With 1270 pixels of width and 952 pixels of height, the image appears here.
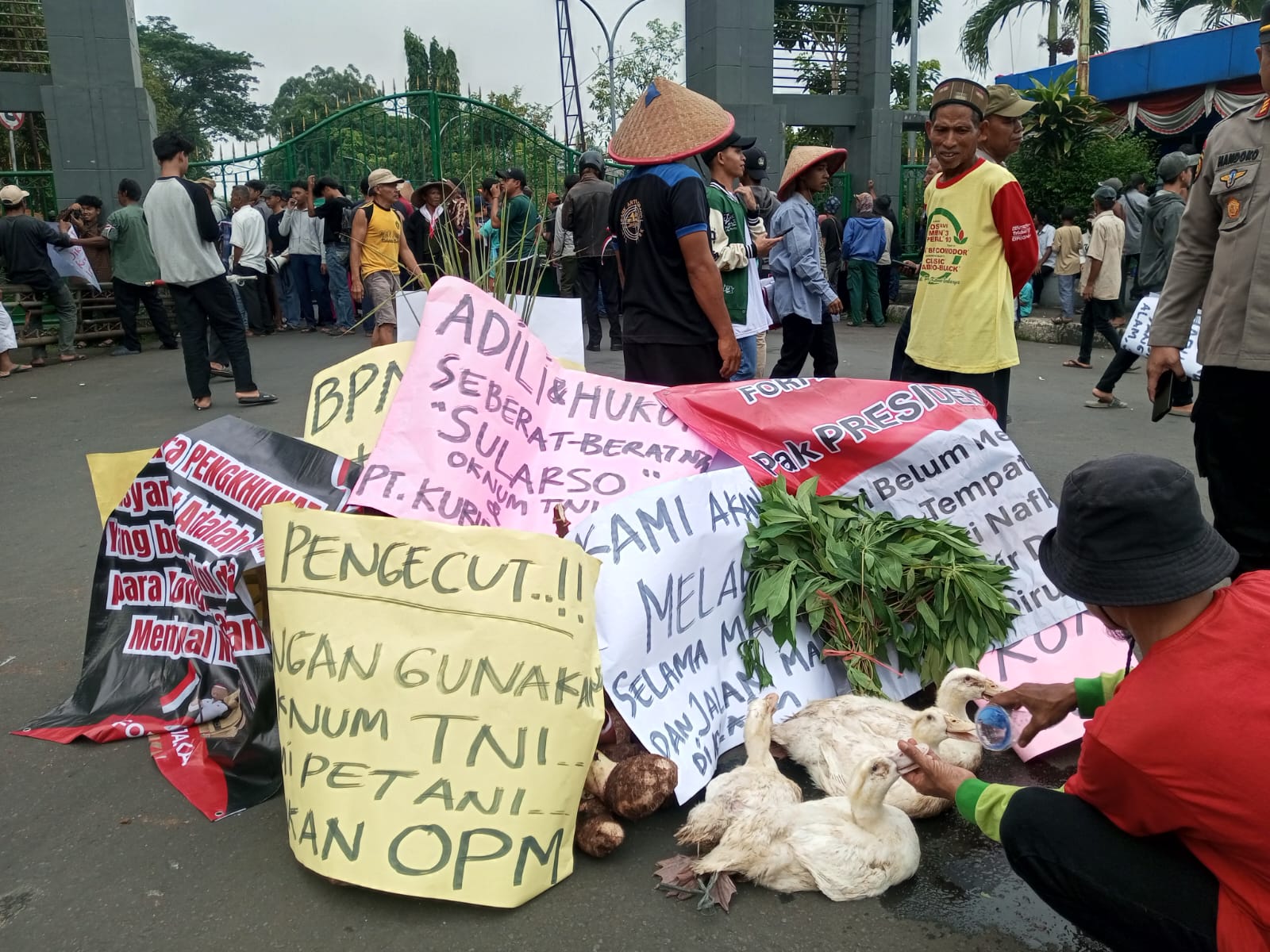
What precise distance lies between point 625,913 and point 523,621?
0.71 metres

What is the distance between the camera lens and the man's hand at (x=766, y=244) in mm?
6160

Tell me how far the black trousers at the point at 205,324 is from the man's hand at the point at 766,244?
4099 mm

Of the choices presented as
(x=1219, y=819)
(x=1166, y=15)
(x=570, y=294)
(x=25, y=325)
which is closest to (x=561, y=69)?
(x=570, y=294)

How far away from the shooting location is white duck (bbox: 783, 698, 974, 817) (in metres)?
2.58

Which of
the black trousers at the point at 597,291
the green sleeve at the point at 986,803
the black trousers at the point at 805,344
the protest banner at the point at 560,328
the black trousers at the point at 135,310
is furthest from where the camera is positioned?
the black trousers at the point at 135,310

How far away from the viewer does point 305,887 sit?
2.38m

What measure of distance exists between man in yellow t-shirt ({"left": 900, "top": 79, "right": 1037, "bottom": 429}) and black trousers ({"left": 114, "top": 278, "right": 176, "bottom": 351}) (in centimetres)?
970

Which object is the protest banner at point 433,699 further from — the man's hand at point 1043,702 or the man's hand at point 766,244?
the man's hand at point 766,244

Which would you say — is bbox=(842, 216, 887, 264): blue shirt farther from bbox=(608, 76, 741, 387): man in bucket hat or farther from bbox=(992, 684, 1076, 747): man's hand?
bbox=(992, 684, 1076, 747): man's hand

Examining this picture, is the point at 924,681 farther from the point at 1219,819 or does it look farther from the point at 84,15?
the point at 84,15

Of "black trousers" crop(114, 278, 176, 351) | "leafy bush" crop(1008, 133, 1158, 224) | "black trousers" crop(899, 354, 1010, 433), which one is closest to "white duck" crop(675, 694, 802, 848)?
"black trousers" crop(899, 354, 1010, 433)

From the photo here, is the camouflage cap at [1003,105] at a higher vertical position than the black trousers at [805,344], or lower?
higher

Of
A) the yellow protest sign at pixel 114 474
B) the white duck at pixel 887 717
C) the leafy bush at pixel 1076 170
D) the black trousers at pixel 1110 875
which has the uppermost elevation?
the leafy bush at pixel 1076 170

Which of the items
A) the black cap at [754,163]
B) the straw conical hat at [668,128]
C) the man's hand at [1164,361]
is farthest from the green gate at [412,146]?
the man's hand at [1164,361]
